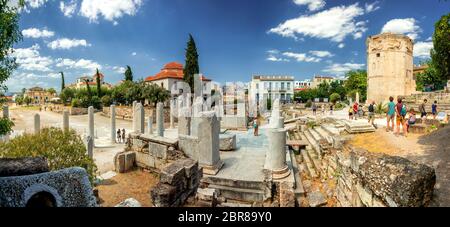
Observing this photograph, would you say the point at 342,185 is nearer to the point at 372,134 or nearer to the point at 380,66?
the point at 372,134

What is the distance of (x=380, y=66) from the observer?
3016 cm

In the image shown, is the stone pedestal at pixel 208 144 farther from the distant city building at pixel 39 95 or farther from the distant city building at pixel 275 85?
the distant city building at pixel 39 95

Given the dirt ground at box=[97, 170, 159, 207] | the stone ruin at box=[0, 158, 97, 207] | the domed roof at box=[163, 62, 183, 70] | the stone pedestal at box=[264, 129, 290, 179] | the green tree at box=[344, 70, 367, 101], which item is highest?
the domed roof at box=[163, 62, 183, 70]

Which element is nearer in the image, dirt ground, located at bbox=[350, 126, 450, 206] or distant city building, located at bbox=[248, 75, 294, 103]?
dirt ground, located at bbox=[350, 126, 450, 206]

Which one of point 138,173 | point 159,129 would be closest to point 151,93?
point 159,129

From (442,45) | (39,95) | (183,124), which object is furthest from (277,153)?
(39,95)

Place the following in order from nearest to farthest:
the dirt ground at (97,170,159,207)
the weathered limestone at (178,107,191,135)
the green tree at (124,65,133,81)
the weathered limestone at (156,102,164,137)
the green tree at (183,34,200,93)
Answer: the dirt ground at (97,170,159,207)
the weathered limestone at (178,107,191,135)
the weathered limestone at (156,102,164,137)
the green tree at (183,34,200,93)
the green tree at (124,65,133,81)

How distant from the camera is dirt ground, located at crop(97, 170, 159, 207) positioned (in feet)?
27.0

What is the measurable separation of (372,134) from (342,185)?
5.25 m

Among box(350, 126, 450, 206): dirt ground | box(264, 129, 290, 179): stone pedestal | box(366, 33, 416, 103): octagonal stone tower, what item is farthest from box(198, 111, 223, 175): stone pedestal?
box(366, 33, 416, 103): octagonal stone tower

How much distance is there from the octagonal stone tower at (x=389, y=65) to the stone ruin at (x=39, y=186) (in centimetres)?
3504

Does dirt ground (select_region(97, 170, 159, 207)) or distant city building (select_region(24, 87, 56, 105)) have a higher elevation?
distant city building (select_region(24, 87, 56, 105))

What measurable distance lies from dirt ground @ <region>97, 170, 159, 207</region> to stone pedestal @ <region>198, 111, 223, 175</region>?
2.28 metres

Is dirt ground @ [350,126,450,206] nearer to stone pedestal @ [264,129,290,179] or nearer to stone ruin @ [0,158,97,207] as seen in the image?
stone pedestal @ [264,129,290,179]
